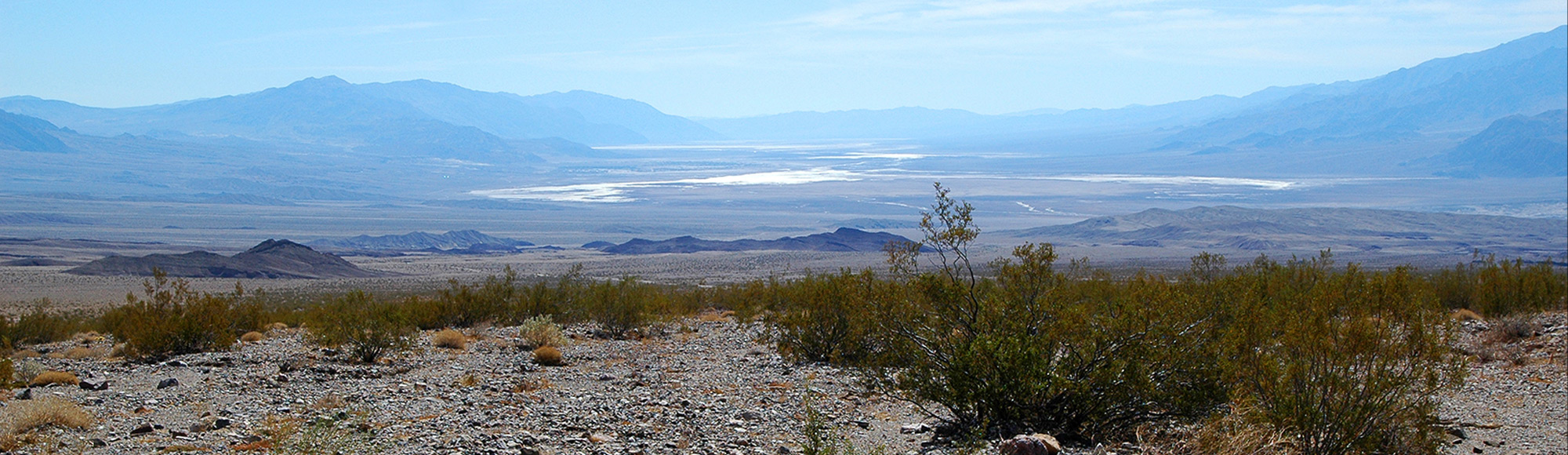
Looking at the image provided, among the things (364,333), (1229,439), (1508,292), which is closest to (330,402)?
(364,333)

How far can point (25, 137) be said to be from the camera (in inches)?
6609

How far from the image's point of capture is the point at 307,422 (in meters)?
8.43

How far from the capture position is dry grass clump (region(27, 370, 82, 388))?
10.3 metres

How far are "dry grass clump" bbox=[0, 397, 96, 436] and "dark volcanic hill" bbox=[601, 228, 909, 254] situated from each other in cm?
5791

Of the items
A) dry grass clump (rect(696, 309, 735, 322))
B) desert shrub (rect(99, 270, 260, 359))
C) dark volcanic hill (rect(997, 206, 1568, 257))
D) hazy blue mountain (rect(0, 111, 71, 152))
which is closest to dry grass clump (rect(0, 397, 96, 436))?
desert shrub (rect(99, 270, 260, 359))

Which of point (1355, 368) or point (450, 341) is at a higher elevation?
point (1355, 368)

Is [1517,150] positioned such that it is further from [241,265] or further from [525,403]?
[525,403]

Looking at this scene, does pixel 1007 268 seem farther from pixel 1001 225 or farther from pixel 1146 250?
pixel 1001 225

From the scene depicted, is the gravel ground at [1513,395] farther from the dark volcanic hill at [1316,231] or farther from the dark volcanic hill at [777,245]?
the dark volcanic hill at [1316,231]

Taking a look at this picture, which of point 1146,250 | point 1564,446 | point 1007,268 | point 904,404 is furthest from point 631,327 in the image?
point 1146,250

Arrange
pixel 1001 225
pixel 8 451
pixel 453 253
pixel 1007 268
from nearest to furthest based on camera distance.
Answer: pixel 8 451 → pixel 1007 268 → pixel 453 253 → pixel 1001 225

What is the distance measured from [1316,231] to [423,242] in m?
66.3

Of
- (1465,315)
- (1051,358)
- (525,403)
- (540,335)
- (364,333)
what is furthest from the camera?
(1465,315)

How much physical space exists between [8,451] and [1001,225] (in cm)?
8520
